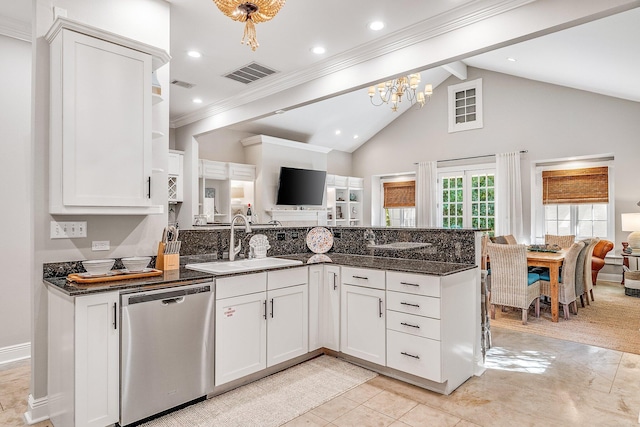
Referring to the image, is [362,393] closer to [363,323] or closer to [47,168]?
[363,323]

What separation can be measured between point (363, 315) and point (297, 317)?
53 cm

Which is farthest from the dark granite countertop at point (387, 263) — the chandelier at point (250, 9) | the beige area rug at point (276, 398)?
the chandelier at point (250, 9)

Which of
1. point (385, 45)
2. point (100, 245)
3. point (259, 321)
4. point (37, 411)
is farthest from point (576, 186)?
point (37, 411)

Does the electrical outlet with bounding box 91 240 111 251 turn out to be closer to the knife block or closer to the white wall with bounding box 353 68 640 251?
the knife block

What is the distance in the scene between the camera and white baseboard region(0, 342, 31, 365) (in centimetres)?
312

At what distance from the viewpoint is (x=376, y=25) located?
3279 millimetres

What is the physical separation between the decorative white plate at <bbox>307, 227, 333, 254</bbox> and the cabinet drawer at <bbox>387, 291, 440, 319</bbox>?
3.75ft

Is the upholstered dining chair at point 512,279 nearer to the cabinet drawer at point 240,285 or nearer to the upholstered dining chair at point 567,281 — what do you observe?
the upholstered dining chair at point 567,281

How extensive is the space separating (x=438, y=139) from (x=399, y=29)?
5.34 m

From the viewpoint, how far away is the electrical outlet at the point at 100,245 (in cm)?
251

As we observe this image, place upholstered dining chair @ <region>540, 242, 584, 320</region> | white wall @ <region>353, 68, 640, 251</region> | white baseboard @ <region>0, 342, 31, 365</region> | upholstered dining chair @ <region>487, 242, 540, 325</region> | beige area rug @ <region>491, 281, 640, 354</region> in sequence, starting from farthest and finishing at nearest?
white wall @ <region>353, 68, 640, 251</region> < upholstered dining chair @ <region>540, 242, 584, 320</region> < upholstered dining chair @ <region>487, 242, 540, 325</region> < beige area rug @ <region>491, 281, 640, 354</region> < white baseboard @ <region>0, 342, 31, 365</region>

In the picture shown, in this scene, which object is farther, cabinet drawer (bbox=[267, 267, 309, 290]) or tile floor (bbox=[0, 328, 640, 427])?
cabinet drawer (bbox=[267, 267, 309, 290])

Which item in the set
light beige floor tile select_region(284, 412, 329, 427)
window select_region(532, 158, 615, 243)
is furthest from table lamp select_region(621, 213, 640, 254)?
light beige floor tile select_region(284, 412, 329, 427)

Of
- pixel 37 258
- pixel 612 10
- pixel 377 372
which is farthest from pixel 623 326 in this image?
pixel 37 258
